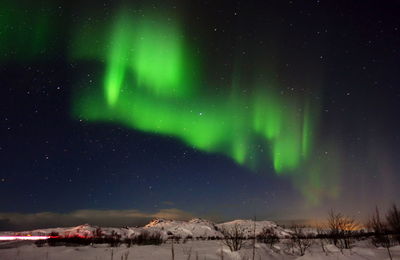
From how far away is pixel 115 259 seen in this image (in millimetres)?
12938

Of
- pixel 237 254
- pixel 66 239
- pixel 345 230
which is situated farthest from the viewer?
pixel 66 239

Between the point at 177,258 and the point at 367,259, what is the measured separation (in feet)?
22.3

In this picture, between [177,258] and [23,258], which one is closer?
[177,258]

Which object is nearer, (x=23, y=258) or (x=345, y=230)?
(x=23, y=258)

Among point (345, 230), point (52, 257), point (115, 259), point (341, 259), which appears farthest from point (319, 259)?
point (52, 257)

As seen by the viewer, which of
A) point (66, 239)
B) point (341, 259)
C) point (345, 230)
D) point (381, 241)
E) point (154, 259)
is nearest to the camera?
point (341, 259)

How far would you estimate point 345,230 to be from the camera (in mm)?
18406

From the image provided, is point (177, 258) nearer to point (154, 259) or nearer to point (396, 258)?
point (154, 259)

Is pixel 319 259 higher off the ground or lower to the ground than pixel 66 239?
higher

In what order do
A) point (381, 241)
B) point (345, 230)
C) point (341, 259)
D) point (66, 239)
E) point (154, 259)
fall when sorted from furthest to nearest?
point (66, 239) → point (381, 241) → point (345, 230) → point (154, 259) → point (341, 259)

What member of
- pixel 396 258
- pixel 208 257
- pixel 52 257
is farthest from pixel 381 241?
pixel 52 257

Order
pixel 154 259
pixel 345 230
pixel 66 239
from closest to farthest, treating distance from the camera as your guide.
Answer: pixel 154 259, pixel 345 230, pixel 66 239

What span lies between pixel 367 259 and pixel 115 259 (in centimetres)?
935

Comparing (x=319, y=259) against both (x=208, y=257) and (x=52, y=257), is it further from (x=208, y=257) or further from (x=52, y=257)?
(x=52, y=257)
